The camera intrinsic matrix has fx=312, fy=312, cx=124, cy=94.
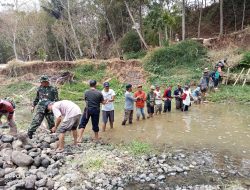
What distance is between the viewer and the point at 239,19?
31.9m

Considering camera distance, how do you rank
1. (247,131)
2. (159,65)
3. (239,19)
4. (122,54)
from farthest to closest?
(122,54)
(239,19)
(159,65)
(247,131)

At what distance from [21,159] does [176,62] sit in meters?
20.5

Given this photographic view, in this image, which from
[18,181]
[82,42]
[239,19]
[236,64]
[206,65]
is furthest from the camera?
[82,42]

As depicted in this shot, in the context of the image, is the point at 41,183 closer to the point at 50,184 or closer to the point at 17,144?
the point at 50,184

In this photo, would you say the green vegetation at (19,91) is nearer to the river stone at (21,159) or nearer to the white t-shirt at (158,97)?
the white t-shirt at (158,97)

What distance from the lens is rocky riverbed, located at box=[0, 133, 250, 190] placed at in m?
6.27

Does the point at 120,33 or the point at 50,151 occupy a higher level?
the point at 120,33

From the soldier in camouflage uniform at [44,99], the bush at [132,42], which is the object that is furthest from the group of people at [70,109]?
the bush at [132,42]

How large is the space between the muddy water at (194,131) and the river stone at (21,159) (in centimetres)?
283

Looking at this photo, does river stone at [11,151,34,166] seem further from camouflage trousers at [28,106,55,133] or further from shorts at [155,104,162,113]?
shorts at [155,104,162,113]

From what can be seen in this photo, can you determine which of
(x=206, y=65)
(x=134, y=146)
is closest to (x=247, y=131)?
(x=134, y=146)

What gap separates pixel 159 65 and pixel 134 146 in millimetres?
18307

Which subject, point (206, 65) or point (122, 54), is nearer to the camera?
point (206, 65)

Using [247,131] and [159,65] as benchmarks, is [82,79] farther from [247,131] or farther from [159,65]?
[247,131]
